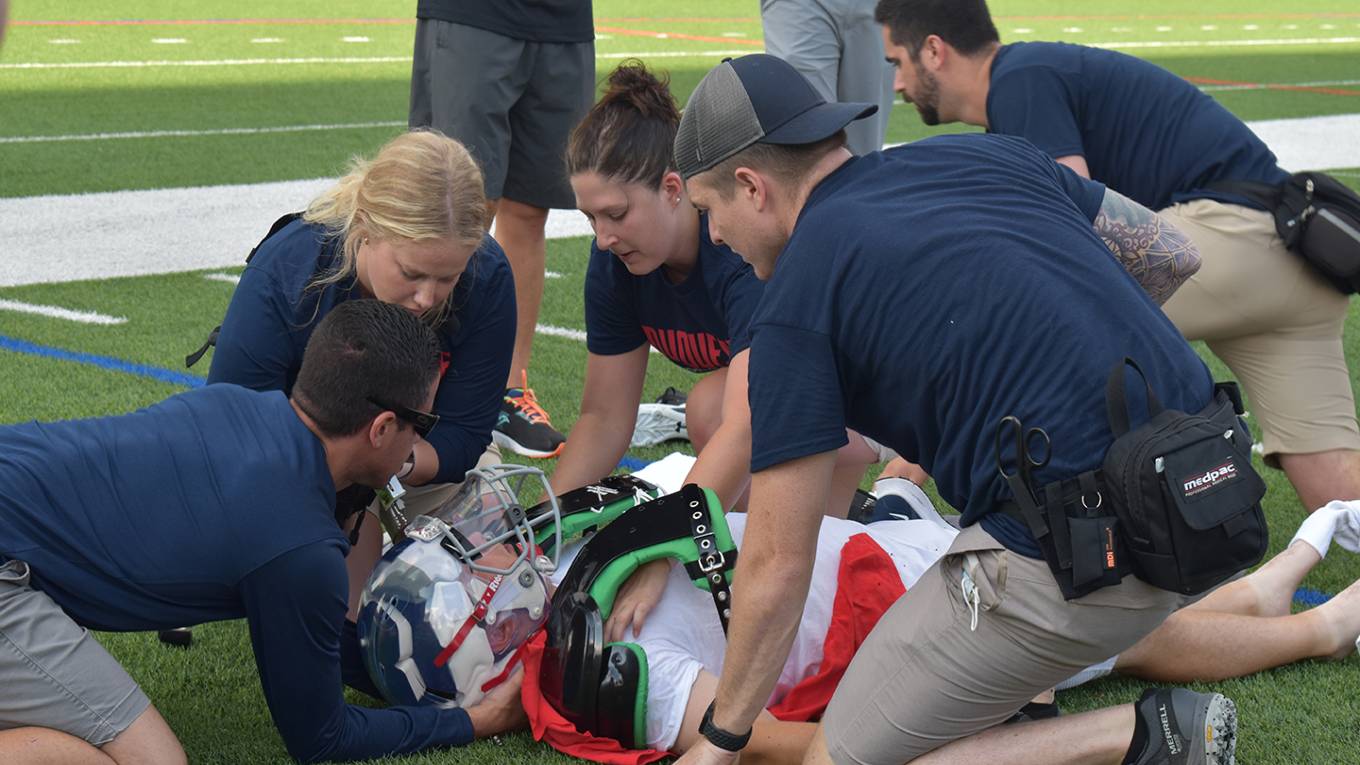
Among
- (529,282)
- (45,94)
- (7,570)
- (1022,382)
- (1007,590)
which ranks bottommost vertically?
(45,94)

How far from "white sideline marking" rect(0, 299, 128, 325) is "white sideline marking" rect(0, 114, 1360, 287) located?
413 mm

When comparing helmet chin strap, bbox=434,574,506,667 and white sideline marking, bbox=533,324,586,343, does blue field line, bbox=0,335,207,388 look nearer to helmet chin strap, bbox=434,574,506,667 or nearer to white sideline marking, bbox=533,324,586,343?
white sideline marking, bbox=533,324,586,343

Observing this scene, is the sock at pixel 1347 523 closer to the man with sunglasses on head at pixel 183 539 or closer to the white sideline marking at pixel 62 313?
the man with sunglasses on head at pixel 183 539

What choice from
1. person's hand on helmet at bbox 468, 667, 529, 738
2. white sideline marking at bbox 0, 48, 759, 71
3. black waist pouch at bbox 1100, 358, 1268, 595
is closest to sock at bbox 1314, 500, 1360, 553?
black waist pouch at bbox 1100, 358, 1268, 595

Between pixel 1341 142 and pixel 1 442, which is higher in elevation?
pixel 1 442

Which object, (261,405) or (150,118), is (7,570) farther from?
(150,118)

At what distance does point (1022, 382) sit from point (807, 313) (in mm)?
363

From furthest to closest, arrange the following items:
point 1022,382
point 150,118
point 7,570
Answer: point 150,118 < point 7,570 < point 1022,382

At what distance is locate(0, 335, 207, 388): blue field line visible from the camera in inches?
217

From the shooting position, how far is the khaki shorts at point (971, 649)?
8.74 ft

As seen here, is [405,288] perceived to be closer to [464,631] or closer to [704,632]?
[464,631]

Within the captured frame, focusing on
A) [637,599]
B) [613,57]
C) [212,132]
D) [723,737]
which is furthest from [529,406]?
[613,57]

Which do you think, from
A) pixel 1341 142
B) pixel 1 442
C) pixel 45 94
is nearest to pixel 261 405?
pixel 1 442

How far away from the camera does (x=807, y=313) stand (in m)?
2.59
